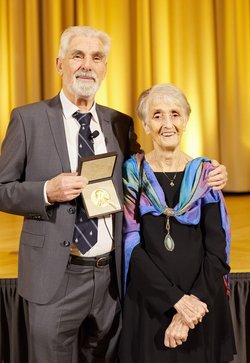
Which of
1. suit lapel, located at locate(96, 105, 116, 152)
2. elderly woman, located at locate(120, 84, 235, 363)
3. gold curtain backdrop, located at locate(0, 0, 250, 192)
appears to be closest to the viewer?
elderly woman, located at locate(120, 84, 235, 363)

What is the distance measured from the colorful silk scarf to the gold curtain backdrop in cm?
389

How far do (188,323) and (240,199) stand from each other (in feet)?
12.8

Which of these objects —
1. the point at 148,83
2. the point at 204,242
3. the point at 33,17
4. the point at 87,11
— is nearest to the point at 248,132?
the point at 148,83

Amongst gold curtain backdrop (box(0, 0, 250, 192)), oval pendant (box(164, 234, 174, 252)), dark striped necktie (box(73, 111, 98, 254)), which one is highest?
gold curtain backdrop (box(0, 0, 250, 192))

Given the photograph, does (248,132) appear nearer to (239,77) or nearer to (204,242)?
(239,77)

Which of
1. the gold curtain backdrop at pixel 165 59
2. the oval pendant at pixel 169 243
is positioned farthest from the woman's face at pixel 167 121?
the gold curtain backdrop at pixel 165 59

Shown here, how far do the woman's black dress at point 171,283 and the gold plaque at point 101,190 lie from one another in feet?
0.50

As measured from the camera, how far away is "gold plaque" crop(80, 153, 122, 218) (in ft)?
6.58

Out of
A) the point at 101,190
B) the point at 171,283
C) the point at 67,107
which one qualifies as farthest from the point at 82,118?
the point at 171,283

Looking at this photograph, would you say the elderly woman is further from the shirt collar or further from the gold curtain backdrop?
the gold curtain backdrop

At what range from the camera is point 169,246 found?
6.94 feet

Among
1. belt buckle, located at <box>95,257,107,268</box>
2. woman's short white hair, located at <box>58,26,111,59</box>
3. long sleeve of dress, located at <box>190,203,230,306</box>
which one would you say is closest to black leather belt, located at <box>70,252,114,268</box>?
belt buckle, located at <box>95,257,107,268</box>

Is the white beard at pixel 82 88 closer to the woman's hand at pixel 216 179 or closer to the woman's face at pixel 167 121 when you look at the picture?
the woman's face at pixel 167 121

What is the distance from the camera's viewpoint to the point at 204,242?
2.18 m
